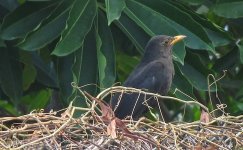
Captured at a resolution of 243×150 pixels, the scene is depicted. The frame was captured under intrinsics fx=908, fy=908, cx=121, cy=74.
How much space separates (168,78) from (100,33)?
2.72 ft

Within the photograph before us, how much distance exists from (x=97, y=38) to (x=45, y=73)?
3.64 ft

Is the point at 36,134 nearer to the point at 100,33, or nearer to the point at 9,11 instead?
the point at 100,33

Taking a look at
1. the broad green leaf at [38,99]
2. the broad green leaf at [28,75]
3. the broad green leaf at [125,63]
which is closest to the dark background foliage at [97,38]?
the broad green leaf at [28,75]

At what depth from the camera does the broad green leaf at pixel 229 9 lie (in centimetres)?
644

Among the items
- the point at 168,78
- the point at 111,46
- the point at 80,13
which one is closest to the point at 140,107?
the point at 168,78

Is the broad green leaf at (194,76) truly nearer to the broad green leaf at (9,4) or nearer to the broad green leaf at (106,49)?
the broad green leaf at (106,49)

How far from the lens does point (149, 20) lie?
5.96 metres

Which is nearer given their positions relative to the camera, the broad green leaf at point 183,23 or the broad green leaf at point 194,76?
the broad green leaf at point 183,23

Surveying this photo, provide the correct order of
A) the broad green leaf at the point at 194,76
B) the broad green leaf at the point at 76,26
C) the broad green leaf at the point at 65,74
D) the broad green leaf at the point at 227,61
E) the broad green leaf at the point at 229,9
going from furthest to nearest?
the broad green leaf at the point at 227,61 → the broad green leaf at the point at 229,9 → the broad green leaf at the point at 65,74 → the broad green leaf at the point at 194,76 → the broad green leaf at the point at 76,26

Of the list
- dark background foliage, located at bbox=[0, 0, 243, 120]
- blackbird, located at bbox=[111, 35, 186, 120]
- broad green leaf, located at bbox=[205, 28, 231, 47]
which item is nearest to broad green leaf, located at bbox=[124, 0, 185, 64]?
dark background foliage, located at bbox=[0, 0, 243, 120]

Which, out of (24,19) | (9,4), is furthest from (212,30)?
(9,4)

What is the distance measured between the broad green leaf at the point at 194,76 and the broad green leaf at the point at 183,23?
0.28 m

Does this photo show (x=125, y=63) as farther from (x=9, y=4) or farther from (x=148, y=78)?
(x=9, y=4)

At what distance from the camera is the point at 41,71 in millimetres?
6957
